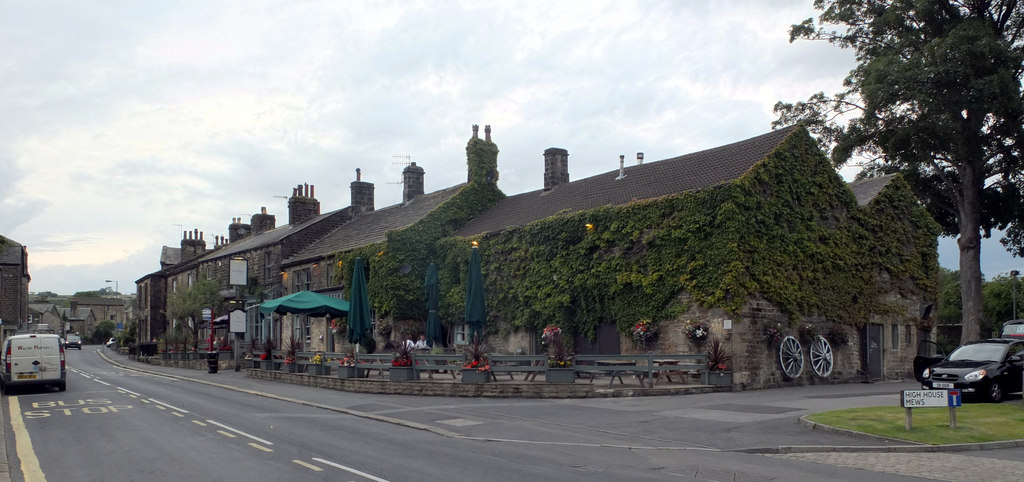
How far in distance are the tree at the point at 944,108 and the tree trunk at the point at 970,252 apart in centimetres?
4

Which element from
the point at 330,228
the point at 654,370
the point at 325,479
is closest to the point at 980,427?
the point at 654,370

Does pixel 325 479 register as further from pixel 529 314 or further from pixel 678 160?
pixel 678 160

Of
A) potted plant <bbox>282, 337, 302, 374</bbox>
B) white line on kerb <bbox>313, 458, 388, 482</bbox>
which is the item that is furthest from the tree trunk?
white line on kerb <bbox>313, 458, 388, 482</bbox>

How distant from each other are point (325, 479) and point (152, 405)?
11886 mm

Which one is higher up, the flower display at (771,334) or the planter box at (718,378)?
the flower display at (771,334)

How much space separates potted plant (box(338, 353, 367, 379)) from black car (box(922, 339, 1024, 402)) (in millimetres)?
15770

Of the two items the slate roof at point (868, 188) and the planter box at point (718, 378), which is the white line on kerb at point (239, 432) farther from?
the slate roof at point (868, 188)

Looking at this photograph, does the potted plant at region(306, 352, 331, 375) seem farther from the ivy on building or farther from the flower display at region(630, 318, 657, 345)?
the flower display at region(630, 318, 657, 345)

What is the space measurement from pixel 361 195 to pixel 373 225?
684cm

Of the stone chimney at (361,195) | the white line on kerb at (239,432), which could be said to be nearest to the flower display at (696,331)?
the white line on kerb at (239,432)

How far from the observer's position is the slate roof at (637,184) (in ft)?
83.1

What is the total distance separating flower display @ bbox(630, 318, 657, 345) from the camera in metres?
24.0

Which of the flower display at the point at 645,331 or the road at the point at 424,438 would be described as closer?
the road at the point at 424,438

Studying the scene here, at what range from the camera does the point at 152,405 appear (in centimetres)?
1958
